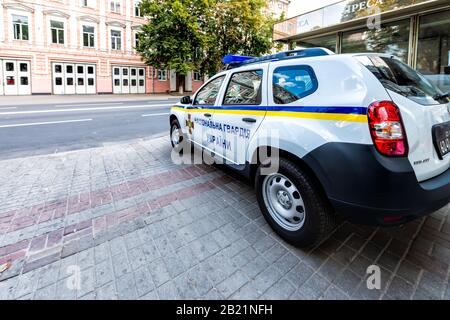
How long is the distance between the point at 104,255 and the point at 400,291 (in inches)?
97.6

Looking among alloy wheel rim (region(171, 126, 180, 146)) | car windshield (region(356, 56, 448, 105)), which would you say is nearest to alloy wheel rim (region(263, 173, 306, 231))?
car windshield (region(356, 56, 448, 105))

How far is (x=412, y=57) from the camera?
702 cm

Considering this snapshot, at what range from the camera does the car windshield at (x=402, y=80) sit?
2.01 meters

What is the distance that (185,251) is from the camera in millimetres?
2463

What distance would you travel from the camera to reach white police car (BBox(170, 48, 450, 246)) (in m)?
1.85

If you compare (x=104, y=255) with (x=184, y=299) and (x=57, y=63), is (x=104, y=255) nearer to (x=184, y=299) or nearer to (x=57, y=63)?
(x=184, y=299)

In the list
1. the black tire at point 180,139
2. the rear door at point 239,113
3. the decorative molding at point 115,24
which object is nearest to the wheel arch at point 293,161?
the rear door at point 239,113

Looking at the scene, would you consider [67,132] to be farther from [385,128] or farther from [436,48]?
[436,48]

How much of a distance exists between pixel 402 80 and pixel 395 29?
264 inches

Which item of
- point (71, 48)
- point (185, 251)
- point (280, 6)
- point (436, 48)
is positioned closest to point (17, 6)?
point (71, 48)

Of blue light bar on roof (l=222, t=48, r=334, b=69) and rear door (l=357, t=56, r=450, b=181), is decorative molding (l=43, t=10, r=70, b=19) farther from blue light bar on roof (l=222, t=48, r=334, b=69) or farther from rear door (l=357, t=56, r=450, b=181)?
rear door (l=357, t=56, r=450, b=181)

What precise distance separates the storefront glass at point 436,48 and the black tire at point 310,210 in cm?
669

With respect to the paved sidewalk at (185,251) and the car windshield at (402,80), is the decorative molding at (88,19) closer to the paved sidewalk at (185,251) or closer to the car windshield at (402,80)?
the paved sidewalk at (185,251)

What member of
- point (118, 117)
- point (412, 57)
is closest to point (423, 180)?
point (412, 57)
